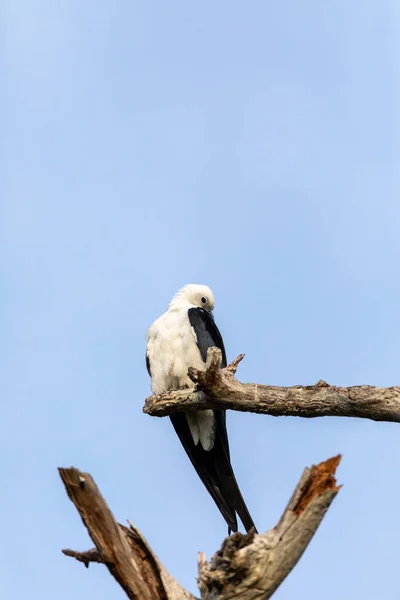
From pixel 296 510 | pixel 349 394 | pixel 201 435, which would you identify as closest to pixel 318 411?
pixel 349 394

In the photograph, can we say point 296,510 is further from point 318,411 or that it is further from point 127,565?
point 318,411

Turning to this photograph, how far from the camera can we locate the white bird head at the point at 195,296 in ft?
30.3

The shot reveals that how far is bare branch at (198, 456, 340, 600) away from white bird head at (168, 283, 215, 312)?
5.08 metres

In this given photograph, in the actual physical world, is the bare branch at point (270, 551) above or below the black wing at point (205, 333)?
below

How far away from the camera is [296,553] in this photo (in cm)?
420

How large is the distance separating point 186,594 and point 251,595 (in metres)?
0.43

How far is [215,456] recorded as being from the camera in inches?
323

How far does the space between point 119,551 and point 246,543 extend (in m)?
0.72

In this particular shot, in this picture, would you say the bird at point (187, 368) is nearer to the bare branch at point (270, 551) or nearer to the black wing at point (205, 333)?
the black wing at point (205, 333)

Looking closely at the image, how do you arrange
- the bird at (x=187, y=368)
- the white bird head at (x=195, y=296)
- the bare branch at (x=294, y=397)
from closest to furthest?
the bare branch at (x=294, y=397) < the bird at (x=187, y=368) < the white bird head at (x=195, y=296)

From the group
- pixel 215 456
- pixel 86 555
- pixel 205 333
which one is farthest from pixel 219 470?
pixel 86 555

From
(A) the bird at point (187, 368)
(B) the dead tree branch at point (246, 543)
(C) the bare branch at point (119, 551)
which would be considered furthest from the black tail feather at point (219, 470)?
(B) the dead tree branch at point (246, 543)

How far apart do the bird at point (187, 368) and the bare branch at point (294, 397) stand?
5.83 ft

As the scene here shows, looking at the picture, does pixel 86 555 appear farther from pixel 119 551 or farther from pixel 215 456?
pixel 215 456
